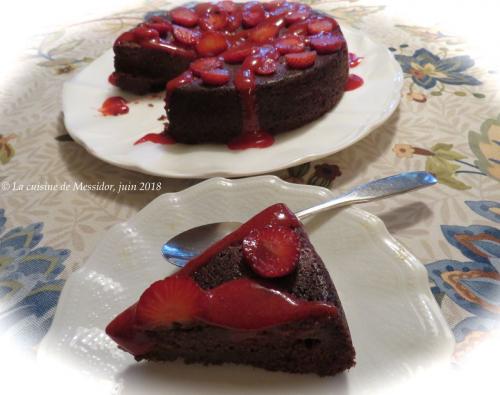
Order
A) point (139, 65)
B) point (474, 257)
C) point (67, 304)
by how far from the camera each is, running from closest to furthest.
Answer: point (67, 304)
point (474, 257)
point (139, 65)

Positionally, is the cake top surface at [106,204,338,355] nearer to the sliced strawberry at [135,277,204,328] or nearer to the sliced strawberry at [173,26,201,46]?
the sliced strawberry at [135,277,204,328]

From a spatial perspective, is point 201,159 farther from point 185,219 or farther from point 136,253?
point 136,253

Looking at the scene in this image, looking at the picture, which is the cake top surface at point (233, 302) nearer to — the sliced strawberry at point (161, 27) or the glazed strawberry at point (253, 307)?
the glazed strawberry at point (253, 307)

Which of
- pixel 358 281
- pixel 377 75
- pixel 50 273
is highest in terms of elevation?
pixel 377 75

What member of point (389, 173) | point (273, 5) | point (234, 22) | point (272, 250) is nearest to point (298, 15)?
point (273, 5)

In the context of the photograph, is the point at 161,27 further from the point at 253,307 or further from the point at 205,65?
the point at 253,307

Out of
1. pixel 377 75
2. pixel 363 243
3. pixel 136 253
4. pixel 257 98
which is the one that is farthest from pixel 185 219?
pixel 377 75
